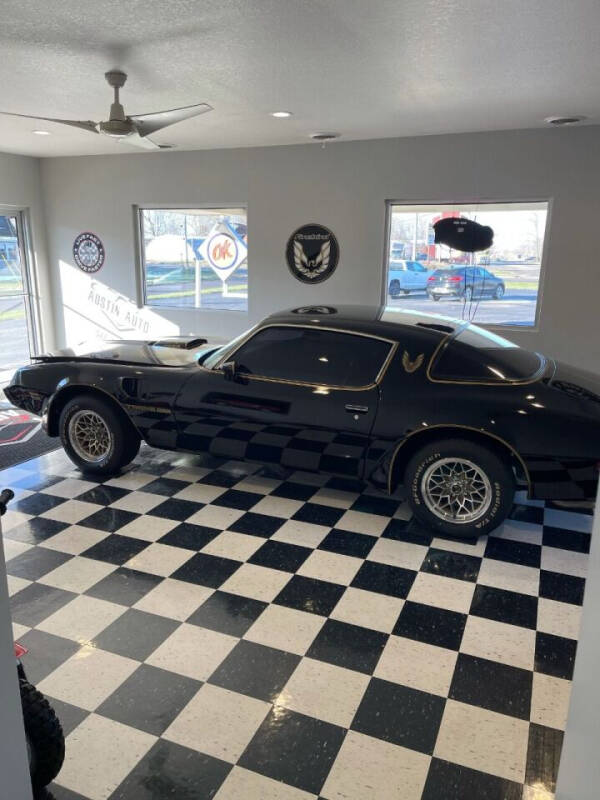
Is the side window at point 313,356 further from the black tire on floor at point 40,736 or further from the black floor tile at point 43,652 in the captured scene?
the black tire on floor at point 40,736

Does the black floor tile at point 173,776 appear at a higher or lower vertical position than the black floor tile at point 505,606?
lower

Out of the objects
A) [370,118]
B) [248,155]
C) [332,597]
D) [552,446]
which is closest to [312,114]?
[370,118]

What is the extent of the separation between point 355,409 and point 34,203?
20.5ft

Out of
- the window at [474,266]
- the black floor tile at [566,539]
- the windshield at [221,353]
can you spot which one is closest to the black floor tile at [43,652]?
the windshield at [221,353]

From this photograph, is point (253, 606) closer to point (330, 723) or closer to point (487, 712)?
point (330, 723)

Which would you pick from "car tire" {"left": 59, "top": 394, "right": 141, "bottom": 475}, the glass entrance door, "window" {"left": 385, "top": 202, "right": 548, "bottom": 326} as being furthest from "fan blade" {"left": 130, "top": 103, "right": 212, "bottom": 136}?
the glass entrance door

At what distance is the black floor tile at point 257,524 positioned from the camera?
11.3ft

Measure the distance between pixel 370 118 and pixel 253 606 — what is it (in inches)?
157

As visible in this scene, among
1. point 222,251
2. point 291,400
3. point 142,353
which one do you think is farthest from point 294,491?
point 222,251

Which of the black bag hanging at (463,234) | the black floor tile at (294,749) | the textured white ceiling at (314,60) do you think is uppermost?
the textured white ceiling at (314,60)

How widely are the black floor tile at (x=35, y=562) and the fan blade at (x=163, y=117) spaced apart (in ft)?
8.66

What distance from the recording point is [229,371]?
12.4 ft

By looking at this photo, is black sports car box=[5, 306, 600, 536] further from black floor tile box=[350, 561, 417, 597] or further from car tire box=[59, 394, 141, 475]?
black floor tile box=[350, 561, 417, 597]

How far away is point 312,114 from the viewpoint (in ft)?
15.6
